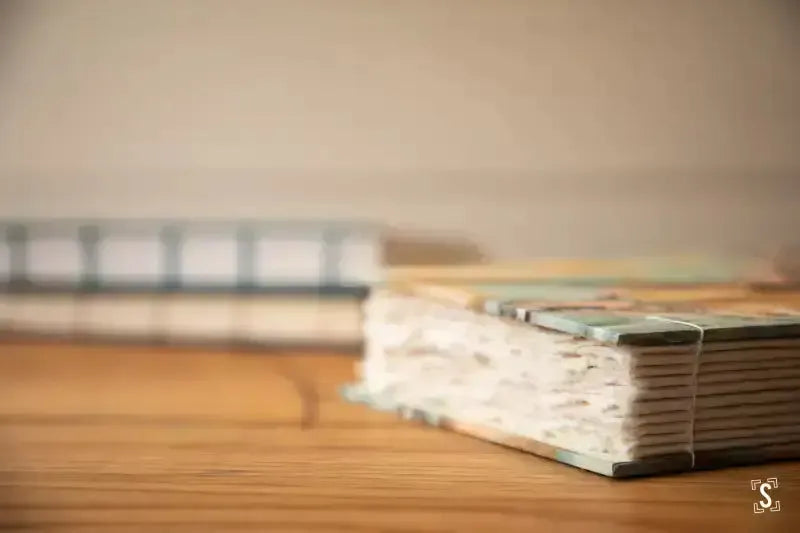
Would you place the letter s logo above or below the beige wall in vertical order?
below

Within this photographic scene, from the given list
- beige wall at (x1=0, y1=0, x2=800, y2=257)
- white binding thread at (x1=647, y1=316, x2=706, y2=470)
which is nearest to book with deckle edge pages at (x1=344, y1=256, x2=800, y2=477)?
white binding thread at (x1=647, y1=316, x2=706, y2=470)

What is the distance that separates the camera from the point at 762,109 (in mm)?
991

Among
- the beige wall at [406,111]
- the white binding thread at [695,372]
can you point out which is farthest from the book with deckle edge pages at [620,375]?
the beige wall at [406,111]

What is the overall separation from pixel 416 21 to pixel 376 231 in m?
0.22

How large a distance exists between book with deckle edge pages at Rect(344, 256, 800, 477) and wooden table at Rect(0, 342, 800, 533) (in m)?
0.01

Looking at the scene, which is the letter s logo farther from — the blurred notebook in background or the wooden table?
the blurred notebook in background

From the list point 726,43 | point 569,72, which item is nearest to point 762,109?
point 726,43

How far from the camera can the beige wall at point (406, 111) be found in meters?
0.94

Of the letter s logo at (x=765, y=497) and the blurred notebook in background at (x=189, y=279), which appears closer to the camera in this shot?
the letter s logo at (x=765, y=497)

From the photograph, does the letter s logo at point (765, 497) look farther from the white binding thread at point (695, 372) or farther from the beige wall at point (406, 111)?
the beige wall at point (406, 111)

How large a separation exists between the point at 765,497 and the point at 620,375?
0.29ft

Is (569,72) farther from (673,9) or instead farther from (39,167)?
(39,167)

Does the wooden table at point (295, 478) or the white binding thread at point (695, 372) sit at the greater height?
the white binding thread at point (695, 372)

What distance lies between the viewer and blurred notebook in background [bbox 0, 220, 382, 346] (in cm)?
96
